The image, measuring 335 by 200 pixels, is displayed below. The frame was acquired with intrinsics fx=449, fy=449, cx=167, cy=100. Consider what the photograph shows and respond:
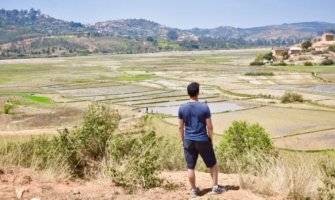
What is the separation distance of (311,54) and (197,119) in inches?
3942

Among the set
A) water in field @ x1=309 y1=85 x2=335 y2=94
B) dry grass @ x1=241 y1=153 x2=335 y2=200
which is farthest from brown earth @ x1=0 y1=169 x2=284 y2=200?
water in field @ x1=309 y1=85 x2=335 y2=94

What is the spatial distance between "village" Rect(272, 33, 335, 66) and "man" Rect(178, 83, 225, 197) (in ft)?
290

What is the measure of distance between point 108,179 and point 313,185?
335 centimetres

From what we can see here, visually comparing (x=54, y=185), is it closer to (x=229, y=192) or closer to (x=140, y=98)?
(x=229, y=192)

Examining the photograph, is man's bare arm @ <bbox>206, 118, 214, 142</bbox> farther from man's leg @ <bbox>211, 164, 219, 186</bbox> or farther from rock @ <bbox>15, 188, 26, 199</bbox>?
rock @ <bbox>15, 188, 26, 199</bbox>

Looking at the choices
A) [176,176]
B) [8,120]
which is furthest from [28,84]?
Answer: [176,176]

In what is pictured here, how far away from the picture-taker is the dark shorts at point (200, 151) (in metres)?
7.14

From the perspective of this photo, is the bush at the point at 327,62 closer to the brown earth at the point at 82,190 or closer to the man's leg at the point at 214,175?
the brown earth at the point at 82,190

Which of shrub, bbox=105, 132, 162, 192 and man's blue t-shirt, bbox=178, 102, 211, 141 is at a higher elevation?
man's blue t-shirt, bbox=178, 102, 211, 141

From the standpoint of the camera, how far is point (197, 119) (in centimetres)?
711

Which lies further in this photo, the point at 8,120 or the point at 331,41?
the point at 331,41

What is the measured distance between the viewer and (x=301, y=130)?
29219 mm

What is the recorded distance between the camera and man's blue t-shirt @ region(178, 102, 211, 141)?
23.2 feet

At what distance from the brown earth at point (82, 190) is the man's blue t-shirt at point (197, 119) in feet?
3.10
